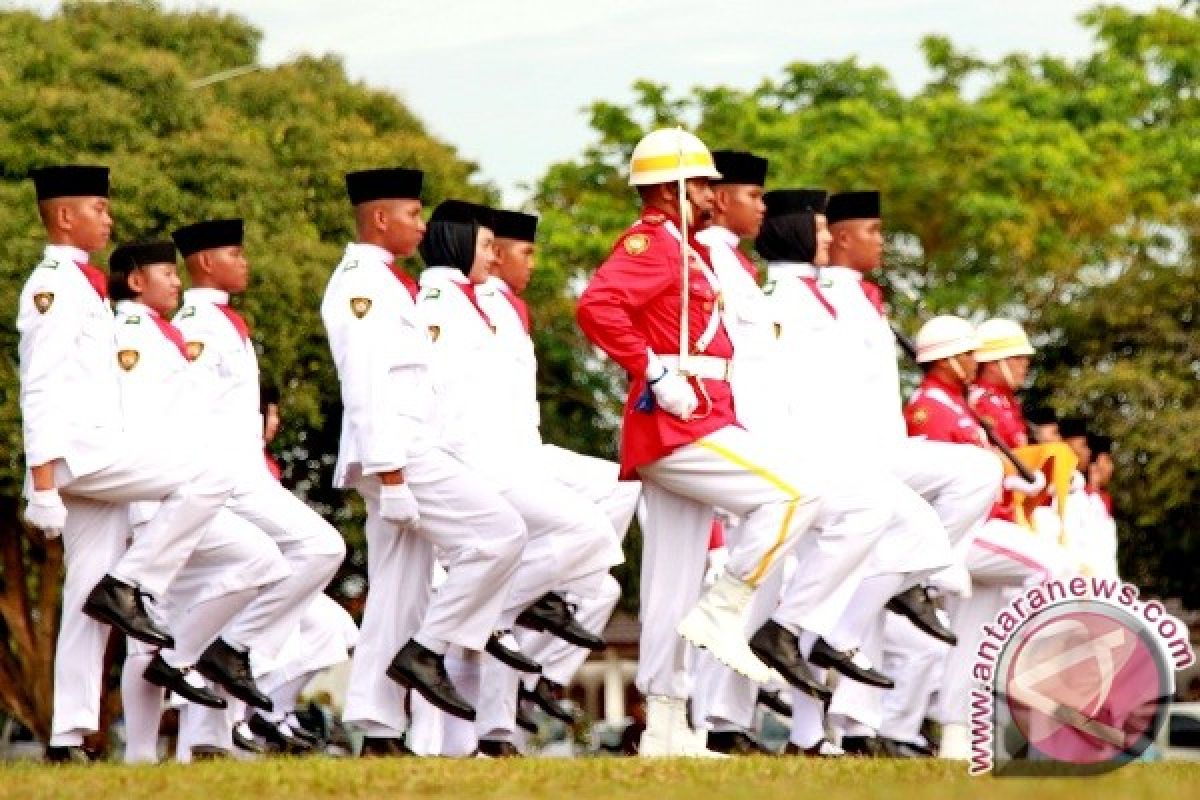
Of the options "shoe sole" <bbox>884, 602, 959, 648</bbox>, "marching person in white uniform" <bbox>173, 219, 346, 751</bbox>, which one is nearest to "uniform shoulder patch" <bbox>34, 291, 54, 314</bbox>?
"marching person in white uniform" <bbox>173, 219, 346, 751</bbox>

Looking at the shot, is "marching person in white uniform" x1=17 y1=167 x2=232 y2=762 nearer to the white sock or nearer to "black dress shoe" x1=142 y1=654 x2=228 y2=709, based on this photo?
"black dress shoe" x1=142 y1=654 x2=228 y2=709

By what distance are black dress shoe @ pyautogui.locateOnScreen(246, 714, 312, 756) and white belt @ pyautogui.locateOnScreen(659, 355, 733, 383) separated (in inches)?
168

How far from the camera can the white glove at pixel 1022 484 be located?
18531mm

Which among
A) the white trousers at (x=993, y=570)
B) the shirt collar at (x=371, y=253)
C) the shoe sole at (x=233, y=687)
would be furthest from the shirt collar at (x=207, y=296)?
the white trousers at (x=993, y=570)

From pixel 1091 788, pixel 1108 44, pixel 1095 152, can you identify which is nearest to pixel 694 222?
pixel 1091 788

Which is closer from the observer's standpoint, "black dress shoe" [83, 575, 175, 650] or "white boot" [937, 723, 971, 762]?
"black dress shoe" [83, 575, 175, 650]

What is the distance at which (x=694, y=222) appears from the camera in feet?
45.7

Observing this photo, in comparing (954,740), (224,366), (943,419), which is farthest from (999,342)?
(224,366)

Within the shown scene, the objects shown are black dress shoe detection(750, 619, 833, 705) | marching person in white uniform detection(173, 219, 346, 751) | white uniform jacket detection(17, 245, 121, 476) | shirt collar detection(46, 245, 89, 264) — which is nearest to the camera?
white uniform jacket detection(17, 245, 121, 476)

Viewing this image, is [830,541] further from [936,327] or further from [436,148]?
[436,148]

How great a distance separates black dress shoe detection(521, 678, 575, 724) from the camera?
16.7m

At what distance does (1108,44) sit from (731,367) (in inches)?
1219

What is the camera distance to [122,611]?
1416 centimetres

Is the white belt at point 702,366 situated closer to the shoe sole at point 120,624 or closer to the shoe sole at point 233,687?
the shoe sole at point 120,624
